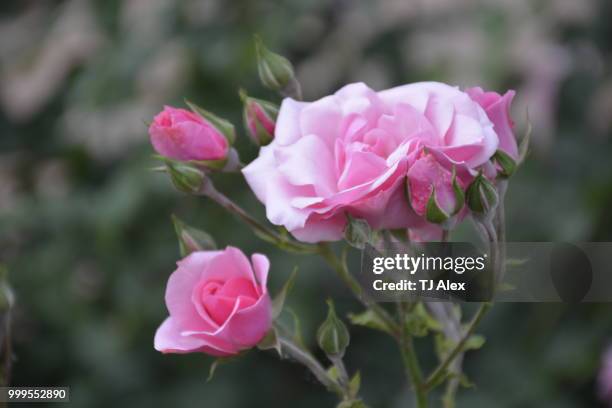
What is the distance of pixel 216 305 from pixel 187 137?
99 mm

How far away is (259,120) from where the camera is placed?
1.77 feet

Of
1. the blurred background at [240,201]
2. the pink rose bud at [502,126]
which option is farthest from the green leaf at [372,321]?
the blurred background at [240,201]

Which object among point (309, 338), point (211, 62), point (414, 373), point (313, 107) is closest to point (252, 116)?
point (313, 107)

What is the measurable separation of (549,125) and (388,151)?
988 millimetres

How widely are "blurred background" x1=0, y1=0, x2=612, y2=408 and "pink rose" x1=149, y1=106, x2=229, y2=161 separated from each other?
691 millimetres

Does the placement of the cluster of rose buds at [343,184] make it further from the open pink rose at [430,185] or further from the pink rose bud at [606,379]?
the pink rose bud at [606,379]

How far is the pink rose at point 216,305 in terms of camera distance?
47 cm

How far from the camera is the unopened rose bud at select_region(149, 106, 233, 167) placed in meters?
0.51

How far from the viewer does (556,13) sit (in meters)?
1.40

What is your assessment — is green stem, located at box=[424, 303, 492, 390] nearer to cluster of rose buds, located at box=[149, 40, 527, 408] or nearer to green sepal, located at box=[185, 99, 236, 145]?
cluster of rose buds, located at box=[149, 40, 527, 408]

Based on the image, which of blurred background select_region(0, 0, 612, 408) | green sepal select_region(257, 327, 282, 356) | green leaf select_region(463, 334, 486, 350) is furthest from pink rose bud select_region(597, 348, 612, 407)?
green sepal select_region(257, 327, 282, 356)

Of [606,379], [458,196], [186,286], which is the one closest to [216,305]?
[186,286]

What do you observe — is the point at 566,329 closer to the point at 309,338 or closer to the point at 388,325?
the point at 309,338

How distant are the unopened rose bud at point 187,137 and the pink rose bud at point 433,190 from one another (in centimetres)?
13
